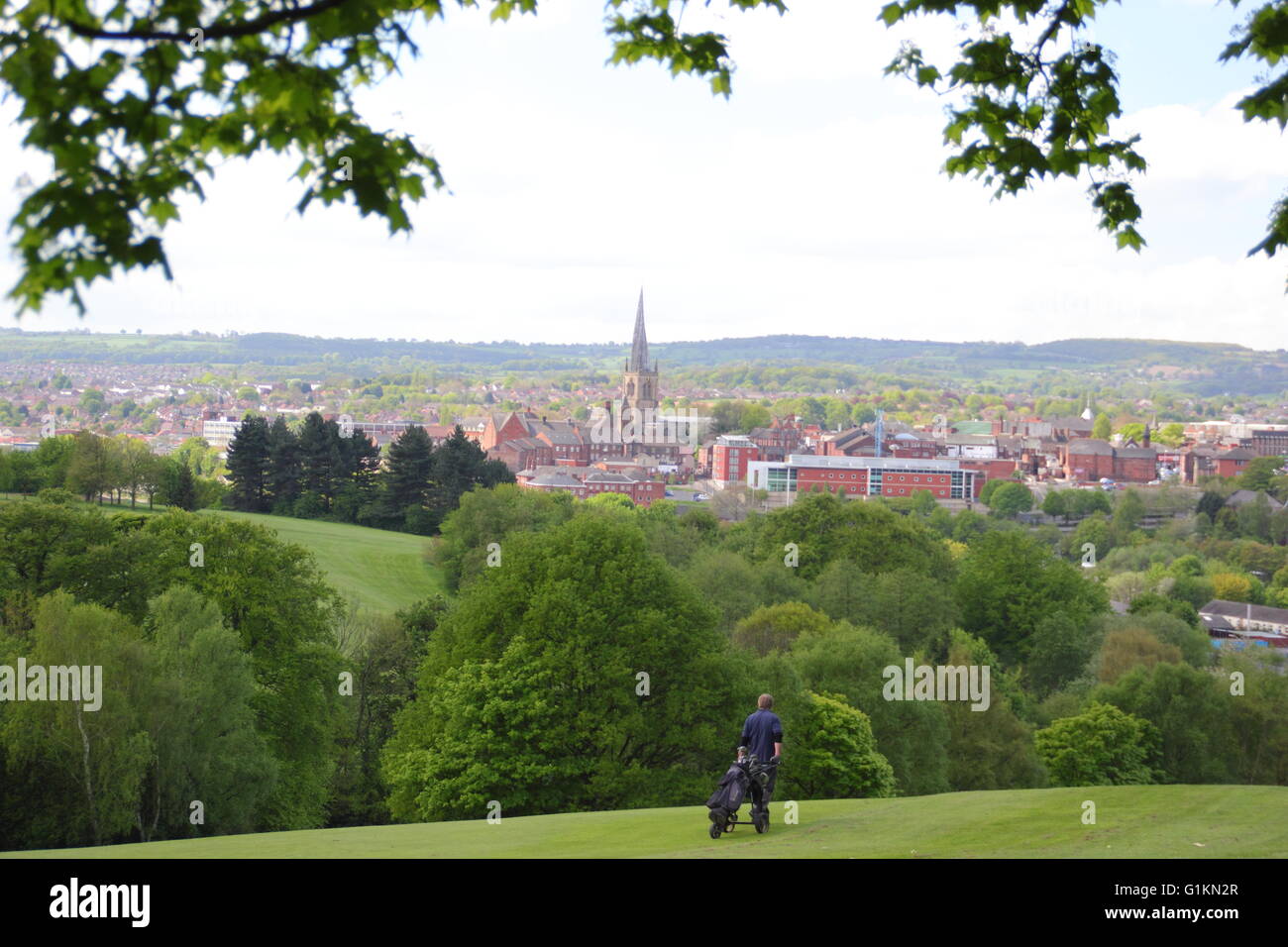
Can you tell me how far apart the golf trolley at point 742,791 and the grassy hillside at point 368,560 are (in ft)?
137

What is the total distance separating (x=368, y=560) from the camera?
67812 millimetres

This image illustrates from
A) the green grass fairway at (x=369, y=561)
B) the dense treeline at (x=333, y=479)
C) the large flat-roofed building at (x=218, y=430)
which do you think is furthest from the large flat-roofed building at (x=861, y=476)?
the green grass fairway at (x=369, y=561)

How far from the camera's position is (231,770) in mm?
26281

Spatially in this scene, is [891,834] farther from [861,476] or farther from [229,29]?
[861,476]

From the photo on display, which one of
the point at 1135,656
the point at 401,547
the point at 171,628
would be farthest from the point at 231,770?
the point at 401,547

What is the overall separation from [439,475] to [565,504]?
41.3 feet

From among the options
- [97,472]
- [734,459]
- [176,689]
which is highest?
[97,472]

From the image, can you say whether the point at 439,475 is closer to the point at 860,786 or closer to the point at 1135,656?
the point at 1135,656

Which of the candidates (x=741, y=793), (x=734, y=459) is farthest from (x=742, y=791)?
(x=734, y=459)

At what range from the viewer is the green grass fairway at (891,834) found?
1208cm

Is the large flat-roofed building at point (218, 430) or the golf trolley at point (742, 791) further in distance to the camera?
the large flat-roofed building at point (218, 430)

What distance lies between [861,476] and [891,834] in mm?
161881

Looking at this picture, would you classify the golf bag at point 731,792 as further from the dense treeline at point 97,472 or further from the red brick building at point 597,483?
the red brick building at point 597,483

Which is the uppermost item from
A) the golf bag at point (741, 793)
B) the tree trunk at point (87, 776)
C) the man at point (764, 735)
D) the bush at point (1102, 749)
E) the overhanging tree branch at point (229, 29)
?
the overhanging tree branch at point (229, 29)
